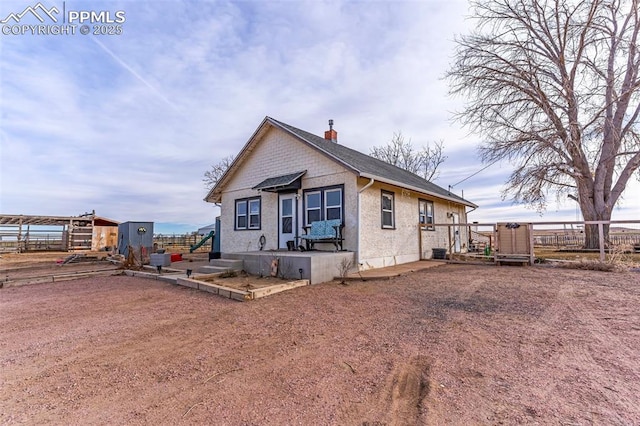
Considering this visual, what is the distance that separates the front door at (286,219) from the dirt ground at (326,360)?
4.65 meters

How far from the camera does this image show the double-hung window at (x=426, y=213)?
490 inches

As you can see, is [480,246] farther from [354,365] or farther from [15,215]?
[15,215]

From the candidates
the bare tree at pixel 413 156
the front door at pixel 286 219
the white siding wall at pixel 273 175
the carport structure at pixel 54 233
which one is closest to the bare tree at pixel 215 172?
the carport structure at pixel 54 233

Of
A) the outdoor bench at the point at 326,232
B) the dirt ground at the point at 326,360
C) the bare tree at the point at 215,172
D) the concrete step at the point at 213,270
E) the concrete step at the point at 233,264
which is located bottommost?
the dirt ground at the point at 326,360

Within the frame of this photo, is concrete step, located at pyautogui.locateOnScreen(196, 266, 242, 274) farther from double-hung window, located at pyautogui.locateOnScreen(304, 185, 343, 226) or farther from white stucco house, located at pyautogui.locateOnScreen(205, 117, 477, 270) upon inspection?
double-hung window, located at pyautogui.locateOnScreen(304, 185, 343, 226)

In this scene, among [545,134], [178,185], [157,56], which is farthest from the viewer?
[178,185]

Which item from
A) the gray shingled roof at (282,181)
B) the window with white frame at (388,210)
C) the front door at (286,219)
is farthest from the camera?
the front door at (286,219)

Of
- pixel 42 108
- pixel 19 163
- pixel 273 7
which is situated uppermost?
pixel 273 7

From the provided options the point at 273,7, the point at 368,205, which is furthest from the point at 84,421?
the point at 273,7

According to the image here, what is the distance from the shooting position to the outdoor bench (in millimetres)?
8883

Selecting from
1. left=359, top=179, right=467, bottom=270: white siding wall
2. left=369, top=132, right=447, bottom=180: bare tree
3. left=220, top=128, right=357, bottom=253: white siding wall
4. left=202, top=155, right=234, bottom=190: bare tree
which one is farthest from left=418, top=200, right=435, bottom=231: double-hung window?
left=202, top=155, right=234, bottom=190: bare tree

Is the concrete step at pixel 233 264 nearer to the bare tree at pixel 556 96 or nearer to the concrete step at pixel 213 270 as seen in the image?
the concrete step at pixel 213 270

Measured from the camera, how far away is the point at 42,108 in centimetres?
900

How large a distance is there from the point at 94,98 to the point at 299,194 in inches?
298
